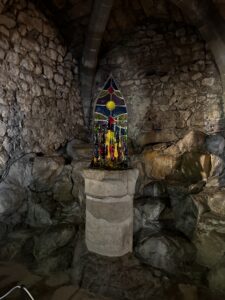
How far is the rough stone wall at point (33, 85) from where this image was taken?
11.0ft

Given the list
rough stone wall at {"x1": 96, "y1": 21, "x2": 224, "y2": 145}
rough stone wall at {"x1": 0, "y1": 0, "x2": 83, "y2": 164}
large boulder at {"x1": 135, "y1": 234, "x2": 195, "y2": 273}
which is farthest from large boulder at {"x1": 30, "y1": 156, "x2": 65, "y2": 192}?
rough stone wall at {"x1": 96, "y1": 21, "x2": 224, "y2": 145}

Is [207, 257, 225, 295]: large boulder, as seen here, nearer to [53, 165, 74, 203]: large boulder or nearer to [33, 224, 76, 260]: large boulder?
[33, 224, 76, 260]: large boulder

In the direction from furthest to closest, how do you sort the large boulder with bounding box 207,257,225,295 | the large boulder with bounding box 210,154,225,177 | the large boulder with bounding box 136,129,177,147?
the large boulder with bounding box 136,129,177,147, the large boulder with bounding box 210,154,225,177, the large boulder with bounding box 207,257,225,295

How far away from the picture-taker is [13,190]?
10.6 ft

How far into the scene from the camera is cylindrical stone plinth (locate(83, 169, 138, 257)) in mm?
2268

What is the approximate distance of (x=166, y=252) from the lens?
2486mm

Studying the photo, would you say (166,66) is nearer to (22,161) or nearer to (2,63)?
(2,63)

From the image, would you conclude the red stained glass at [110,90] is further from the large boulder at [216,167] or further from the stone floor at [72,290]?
the stone floor at [72,290]

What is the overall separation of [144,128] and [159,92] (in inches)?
31.1

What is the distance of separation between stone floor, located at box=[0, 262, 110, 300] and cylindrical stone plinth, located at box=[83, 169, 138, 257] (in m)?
0.40

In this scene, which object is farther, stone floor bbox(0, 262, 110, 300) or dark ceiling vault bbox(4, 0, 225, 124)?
dark ceiling vault bbox(4, 0, 225, 124)

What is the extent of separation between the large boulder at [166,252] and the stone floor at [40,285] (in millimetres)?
753

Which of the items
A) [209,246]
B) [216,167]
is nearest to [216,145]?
[216,167]

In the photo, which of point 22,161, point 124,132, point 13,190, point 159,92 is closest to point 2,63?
point 22,161
